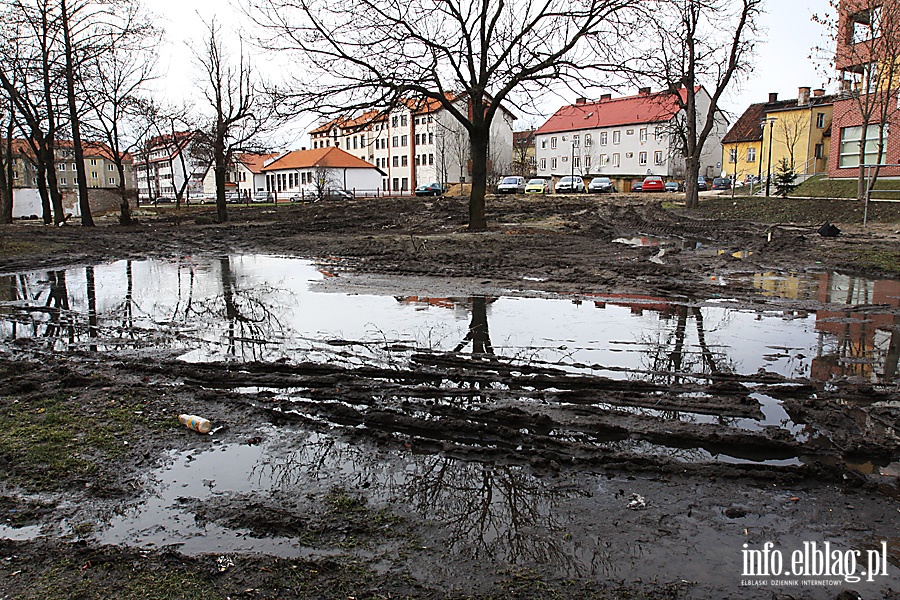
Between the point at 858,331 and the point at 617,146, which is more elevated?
the point at 617,146

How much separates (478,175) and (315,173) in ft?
210

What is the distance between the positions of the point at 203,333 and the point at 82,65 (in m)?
28.2

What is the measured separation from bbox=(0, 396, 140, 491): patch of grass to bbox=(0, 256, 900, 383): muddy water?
1.82 meters

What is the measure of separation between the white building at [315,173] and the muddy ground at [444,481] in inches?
2994

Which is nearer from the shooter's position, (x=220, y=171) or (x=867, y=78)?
(x=867, y=78)

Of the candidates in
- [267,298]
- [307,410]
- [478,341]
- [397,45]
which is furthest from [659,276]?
[397,45]

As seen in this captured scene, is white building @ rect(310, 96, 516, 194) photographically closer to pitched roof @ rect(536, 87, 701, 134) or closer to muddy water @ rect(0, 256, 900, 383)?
pitched roof @ rect(536, 87, 701, 134)

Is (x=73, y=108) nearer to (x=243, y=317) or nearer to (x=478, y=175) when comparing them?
(x=478, y=175)

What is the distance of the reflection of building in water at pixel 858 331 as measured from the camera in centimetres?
671

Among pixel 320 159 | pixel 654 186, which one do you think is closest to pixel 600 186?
pixel 654 186

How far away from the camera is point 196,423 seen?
5.27 meters

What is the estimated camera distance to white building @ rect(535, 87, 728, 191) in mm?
85812

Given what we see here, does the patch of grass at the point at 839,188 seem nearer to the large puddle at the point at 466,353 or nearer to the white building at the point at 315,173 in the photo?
the large puddle at the point at 466,353

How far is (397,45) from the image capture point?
21.5 m
